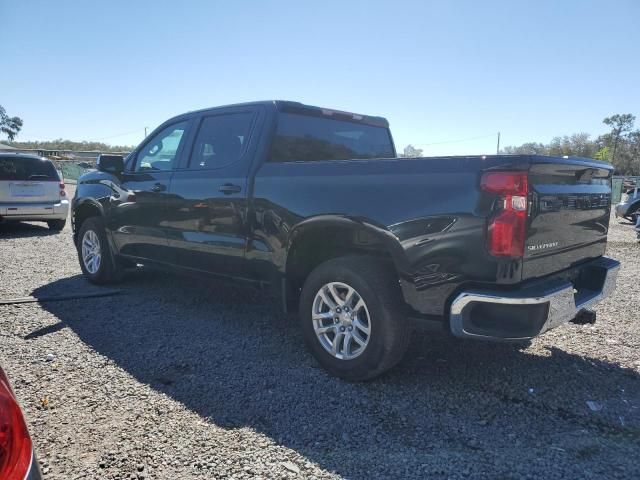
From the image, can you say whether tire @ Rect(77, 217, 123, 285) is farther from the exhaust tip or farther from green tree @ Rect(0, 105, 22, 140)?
green tree @ Rect(0, 105, 22, 140)

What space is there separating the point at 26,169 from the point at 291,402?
918 centimetres

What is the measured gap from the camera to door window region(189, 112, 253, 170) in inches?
166

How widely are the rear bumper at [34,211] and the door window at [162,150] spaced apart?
5.83m

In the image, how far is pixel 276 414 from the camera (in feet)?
9.68

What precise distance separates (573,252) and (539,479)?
1.59 m

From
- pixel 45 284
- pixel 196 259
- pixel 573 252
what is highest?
pixel 573 252

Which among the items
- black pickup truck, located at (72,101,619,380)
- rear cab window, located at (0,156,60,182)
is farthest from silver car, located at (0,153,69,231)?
black pickup truck, located at (72,101,619,380)

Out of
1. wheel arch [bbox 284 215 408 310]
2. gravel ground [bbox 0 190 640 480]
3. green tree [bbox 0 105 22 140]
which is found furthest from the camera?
green tree [bbox 0 105 22 140]

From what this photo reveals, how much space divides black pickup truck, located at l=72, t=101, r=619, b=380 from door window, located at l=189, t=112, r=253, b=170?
0.05ft

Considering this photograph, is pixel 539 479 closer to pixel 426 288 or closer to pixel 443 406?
pixel 443 406

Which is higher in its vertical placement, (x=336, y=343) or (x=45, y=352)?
(x=336, y=343)

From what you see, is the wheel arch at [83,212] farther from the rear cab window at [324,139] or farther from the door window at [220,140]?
the rear cab window at [324,139]

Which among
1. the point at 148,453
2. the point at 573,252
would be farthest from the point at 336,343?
the point at 573,252

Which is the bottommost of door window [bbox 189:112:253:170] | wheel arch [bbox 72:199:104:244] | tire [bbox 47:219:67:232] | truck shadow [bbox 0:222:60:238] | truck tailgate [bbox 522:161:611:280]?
truck shadow [bbox 0:222:60:238]
